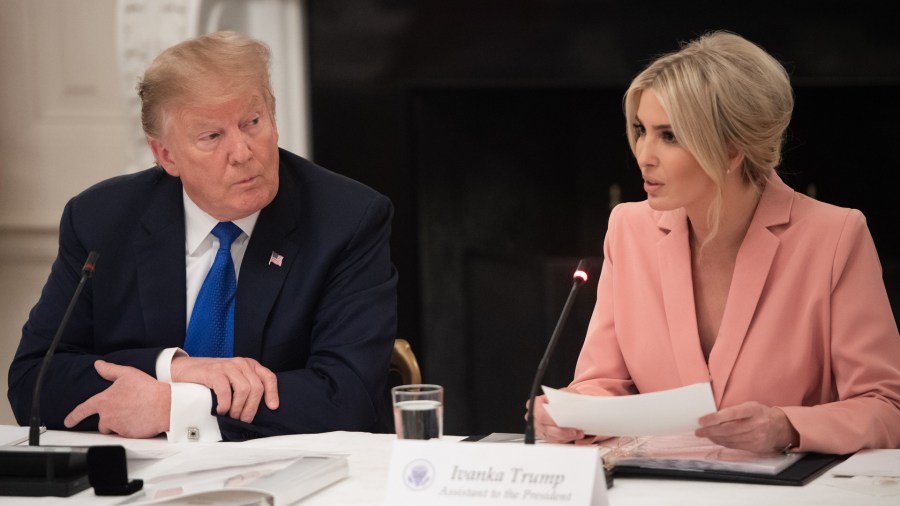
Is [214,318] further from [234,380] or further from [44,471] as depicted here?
[44,471]

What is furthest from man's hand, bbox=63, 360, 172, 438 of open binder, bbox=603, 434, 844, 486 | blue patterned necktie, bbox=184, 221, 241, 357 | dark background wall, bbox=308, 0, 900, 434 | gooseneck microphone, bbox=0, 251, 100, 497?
dark background wall, bbox=308, 0, 900, 434

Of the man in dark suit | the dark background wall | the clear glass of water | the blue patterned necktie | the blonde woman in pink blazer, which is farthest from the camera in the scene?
the dark background wall

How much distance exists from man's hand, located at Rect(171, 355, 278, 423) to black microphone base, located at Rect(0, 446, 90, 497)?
1.34 ft

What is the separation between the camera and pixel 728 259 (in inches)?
89.0

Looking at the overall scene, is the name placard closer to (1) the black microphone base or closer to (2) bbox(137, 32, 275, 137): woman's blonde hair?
(1) the black microphone base

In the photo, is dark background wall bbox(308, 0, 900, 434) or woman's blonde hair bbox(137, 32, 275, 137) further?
dark background wall bbox(308, 0, 900, 434)

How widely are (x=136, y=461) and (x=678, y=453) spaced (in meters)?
0.87

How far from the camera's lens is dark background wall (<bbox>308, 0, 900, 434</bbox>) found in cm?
385

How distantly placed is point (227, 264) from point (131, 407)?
420mm

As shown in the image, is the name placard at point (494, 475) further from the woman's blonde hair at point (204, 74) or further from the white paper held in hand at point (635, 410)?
the woman's blonde hair at point (204, 74)

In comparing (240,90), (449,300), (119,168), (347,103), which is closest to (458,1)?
(347,103)

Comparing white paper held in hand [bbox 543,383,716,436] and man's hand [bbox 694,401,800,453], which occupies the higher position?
white paper held in hand [bbox 543,383,716,436]

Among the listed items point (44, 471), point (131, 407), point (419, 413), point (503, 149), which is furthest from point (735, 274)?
point (503, 149)

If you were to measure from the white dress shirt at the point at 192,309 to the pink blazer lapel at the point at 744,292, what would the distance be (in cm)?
93
